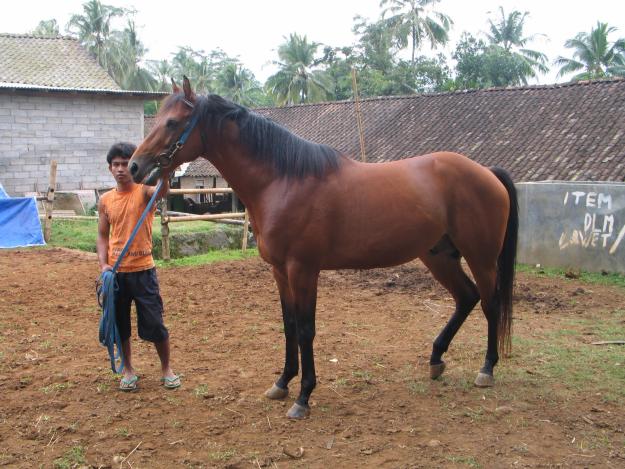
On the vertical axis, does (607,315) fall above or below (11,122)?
below

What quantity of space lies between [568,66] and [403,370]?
122 feet

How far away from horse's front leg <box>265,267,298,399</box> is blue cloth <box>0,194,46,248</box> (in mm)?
8692

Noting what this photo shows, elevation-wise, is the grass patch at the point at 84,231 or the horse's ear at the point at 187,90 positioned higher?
the horse's ear at the point at 187,90

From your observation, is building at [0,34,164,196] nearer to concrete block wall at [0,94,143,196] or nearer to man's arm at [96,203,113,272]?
concrete block wall at [0,94,143,196]

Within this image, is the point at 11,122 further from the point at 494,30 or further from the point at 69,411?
the point at 494,30

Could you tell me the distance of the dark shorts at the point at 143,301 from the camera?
12.4 ft

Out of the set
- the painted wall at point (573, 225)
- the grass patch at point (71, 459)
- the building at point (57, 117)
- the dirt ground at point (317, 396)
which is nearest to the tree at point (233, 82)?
the building at point (57, 117)

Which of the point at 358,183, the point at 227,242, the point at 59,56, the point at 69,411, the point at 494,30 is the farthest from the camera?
the point at 494,30

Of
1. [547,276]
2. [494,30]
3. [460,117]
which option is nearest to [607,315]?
[547,276]

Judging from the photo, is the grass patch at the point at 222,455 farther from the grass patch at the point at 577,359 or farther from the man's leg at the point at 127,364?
the grass patch at the point at 577,359

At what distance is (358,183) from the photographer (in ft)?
12.2

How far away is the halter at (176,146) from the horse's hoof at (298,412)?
64.3 inches

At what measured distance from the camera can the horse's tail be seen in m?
4.23

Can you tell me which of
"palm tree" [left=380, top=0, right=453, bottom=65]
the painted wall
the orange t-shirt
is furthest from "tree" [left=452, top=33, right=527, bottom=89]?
the orange t-shirt
